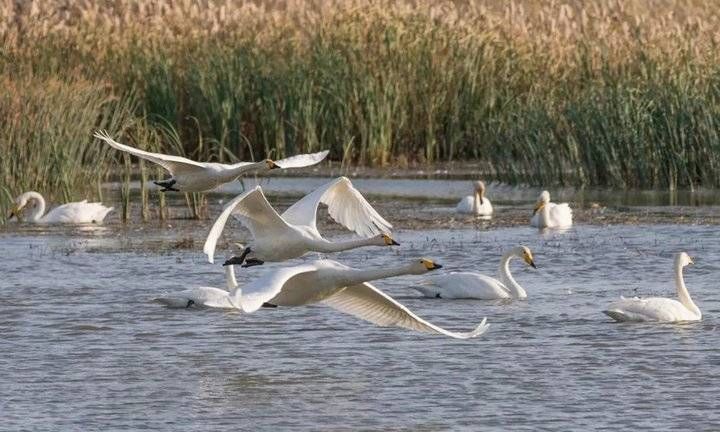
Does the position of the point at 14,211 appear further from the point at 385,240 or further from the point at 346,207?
the point at 385,240

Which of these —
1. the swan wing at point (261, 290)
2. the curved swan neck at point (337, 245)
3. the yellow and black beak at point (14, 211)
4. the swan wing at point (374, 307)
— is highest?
the yellow and black beak at point (14, 211)

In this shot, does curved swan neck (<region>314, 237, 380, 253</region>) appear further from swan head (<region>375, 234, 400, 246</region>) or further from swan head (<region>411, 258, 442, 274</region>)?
swan head (<region>411, 258, 442, 274</region>)

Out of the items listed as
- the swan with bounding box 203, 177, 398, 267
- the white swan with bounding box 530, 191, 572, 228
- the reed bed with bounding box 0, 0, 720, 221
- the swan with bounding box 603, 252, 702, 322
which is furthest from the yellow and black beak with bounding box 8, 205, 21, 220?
the swan with bounding box 603, 252, 702, 322

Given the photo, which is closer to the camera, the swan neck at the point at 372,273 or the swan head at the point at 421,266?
the swan head at the point at 421,266

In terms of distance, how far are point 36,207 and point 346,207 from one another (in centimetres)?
773

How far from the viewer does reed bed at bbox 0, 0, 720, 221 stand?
21359mm

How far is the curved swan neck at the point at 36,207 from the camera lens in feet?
61.6

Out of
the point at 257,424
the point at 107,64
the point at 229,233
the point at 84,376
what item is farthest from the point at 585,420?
the point at 107,64

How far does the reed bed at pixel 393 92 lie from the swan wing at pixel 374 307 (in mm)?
9728

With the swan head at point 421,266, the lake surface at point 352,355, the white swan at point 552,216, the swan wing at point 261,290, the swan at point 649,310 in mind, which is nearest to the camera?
the swan wing at point 261,290

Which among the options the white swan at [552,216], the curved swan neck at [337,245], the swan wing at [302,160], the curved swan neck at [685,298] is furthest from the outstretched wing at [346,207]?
the white swan at [552,216]

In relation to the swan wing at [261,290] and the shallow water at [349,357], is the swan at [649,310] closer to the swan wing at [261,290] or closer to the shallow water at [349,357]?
the shallow water at [349,357]

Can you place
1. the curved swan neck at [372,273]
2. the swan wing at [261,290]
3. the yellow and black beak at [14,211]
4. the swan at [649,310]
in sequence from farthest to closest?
1. the yellow and black beak at [14,211]
2. the swan at [649,310]
3. the curved swan neck at [372,273]
4. the swan wing at [261,290]

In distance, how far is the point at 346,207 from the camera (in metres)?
12.1
